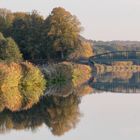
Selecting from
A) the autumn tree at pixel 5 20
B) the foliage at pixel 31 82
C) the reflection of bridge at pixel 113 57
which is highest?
the autumn tree at pixel 5 20

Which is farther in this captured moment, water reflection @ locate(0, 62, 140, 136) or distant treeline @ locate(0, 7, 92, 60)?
distant treeline @ locate(0, 7, 92, 60)

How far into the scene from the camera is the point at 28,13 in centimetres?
6806

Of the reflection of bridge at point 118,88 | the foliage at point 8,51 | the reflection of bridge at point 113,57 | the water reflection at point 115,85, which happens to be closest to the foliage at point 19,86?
the foliage at point 8,51

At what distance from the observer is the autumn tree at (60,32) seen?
64688mm

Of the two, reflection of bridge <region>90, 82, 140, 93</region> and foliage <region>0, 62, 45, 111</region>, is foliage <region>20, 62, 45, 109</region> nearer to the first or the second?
foliage <region>0, 62, 45, 111</region>

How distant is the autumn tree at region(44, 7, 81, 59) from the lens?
64688 mm

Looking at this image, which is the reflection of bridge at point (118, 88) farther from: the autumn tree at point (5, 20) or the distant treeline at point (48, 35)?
the autumn tree at point (5, 20)

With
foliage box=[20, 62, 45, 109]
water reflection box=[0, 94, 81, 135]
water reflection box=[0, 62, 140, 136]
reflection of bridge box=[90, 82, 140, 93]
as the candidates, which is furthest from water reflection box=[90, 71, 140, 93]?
water reflection box=[0, 94, 81, 135]

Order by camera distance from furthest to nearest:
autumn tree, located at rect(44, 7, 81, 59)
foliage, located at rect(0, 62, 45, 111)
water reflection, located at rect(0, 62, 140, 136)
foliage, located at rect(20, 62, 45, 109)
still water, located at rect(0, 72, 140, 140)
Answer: autumn tree, located at rect(44, 7, 81, 59) < foliage, located at rect(20, 62, 45, 109) < foliage, located at rect(0, 62, 45, 111) < water reflection, located at rect(0, 62, 140, 136) < still water, located at rect(0, 72, 140, 140)

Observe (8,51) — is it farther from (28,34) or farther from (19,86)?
(28,34)

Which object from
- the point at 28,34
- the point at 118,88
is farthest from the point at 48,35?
the point at 118,88

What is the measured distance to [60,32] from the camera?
65062 millimetres

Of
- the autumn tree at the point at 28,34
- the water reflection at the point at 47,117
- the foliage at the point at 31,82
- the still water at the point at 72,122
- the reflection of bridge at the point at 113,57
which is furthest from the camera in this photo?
the reflection of bridge at the point at 113,57

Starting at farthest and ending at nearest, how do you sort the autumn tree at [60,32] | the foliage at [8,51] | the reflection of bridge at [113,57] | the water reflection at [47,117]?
the reflection of bridge at [113,57]
the autumn tree at [60,32]
the foliage at [8,51]
the water reflection at [47,117]
